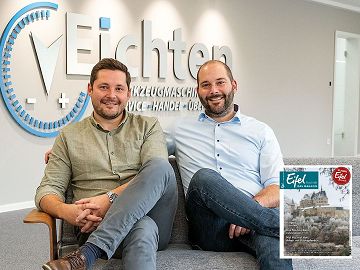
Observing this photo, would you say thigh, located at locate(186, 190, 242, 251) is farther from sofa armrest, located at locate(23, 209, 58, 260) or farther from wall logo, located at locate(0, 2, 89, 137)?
wall logo, located at locate(0, 2, 89, 137)

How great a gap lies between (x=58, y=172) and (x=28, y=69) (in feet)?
9.52

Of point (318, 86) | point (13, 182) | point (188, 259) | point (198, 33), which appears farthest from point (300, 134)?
point (188, 259)

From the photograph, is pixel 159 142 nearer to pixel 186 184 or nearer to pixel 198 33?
pixel 186 184

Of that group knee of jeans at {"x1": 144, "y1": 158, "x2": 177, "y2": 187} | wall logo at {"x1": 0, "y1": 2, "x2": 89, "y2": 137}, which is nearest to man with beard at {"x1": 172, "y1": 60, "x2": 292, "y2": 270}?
knee of jeans at {"x1": 144, "y1": 158, "x2": 177, "y2": 187}

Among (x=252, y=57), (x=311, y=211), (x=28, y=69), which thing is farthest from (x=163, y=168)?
(x=252, y=57)

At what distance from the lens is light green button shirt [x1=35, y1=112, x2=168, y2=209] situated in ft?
7.37

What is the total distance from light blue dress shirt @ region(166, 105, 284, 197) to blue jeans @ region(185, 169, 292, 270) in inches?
11.9

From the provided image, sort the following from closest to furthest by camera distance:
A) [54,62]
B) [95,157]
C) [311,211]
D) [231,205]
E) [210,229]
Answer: [311,211]
[231,205]
[210,229]
[95,157]
[54,62]

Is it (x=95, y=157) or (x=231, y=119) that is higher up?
(x=231, y=119)

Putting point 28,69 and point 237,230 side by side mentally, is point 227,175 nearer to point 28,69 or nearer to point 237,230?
point 237,230

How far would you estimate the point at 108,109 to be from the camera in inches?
91.8

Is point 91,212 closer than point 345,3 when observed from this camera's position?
Yes

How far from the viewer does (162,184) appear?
197 cm

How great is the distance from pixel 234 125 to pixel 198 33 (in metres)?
4.20
